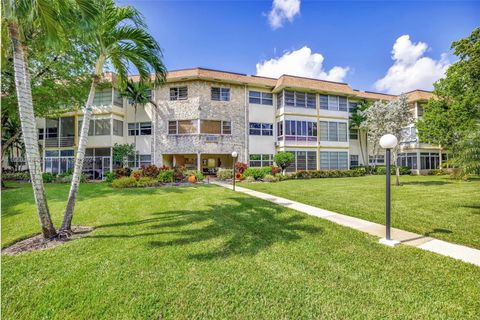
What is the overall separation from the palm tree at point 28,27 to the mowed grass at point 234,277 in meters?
1.85

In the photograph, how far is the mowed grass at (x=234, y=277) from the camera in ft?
9.70

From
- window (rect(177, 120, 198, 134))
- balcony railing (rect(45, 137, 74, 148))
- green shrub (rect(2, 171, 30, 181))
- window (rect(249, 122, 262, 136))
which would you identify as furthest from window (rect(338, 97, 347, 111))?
green shrub (rect(2, 171, 30, 181))

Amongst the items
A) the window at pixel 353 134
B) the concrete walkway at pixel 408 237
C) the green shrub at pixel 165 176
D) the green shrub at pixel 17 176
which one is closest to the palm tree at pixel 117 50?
the concrete walkway at pixel 408 237

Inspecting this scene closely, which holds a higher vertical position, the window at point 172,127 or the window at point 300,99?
the window at point 300,99

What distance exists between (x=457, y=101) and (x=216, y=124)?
21.3 m

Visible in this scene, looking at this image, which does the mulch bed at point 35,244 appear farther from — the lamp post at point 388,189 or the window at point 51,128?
the window at point 51,128

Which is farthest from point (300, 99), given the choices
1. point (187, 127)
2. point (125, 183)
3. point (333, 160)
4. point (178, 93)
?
point (125, 183)

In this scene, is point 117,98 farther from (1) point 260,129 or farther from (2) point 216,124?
(1) point 260,129

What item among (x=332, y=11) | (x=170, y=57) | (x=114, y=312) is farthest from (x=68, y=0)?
(x=332, y=11)

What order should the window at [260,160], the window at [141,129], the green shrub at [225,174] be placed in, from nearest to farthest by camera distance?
the green shrub at [225,174] → the window at [141,129] → the window at [260,160]

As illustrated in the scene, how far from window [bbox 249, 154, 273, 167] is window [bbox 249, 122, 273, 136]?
249 centimetres

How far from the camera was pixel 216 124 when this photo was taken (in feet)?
74.7

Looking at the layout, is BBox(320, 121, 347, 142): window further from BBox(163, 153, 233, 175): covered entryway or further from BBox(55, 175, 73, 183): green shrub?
BBox(55, 175, 73, 183): green shrub

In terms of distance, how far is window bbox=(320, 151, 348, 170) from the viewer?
24.7 meters
